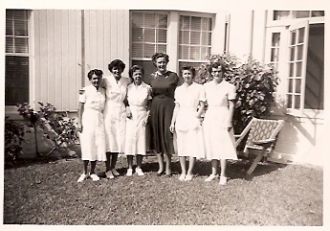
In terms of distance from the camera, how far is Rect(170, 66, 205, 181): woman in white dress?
2.14m

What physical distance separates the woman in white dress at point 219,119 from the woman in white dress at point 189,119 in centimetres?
4

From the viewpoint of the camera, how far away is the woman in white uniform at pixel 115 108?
2.16m

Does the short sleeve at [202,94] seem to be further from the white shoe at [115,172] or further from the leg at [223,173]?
the white shoe at [115,172]

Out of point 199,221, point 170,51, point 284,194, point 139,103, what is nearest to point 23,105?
point 139,103

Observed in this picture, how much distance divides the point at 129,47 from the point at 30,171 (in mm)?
990

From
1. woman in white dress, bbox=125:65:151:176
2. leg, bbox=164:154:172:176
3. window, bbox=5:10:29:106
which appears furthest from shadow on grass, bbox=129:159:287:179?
window, bbox=5:10:29:106

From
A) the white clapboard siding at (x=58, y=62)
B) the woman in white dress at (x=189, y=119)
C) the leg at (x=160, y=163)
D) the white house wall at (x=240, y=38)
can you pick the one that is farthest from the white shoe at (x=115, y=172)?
the white house wall at (x=240, y=38)

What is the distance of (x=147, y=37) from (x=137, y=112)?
1.80ft

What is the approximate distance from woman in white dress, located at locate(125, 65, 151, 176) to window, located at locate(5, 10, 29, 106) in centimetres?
65

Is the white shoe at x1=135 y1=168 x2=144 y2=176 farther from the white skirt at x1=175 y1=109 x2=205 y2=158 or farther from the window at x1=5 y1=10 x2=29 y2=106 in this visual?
the window at x1=5 y1=10 x2=29 y2=106

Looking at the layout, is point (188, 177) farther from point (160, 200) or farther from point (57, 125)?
point (57, 125)

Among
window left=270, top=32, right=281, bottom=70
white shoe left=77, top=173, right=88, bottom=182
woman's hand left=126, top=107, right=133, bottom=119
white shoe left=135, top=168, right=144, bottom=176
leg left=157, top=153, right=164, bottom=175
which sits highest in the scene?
window left=270, top=32, right=281, bottom=70

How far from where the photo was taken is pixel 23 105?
2.26 meters

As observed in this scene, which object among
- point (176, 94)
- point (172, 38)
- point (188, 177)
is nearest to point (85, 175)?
point (188, 177)
